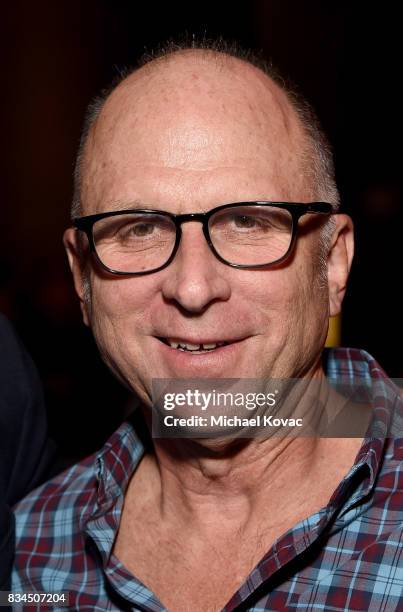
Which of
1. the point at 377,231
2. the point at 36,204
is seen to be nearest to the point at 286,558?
the point at 377,231

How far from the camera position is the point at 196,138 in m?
1.36

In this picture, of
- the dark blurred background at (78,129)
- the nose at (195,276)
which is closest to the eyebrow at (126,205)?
the nose at (195,276)

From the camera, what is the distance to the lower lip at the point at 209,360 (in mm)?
1375

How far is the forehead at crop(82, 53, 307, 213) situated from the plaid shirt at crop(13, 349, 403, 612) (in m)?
0.54

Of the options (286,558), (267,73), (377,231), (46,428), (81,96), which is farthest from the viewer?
(81,96)

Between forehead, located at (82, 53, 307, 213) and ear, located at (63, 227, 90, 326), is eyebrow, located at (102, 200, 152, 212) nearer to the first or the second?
forehead, located at (82, 53, 307, 213)

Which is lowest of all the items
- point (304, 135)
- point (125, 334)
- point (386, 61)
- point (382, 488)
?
point (382, 488)

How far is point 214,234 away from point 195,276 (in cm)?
11

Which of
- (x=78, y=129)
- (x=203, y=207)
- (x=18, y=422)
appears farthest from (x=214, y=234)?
(x=78, y=129)

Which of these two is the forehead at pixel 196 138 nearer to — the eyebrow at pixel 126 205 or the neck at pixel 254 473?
the eyebrow at pixel 126 205

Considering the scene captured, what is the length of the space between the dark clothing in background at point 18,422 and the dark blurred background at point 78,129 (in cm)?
107

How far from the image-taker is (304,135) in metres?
1.50

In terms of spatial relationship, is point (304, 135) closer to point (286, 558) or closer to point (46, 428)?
point (286, 558)

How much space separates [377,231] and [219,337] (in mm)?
2848
